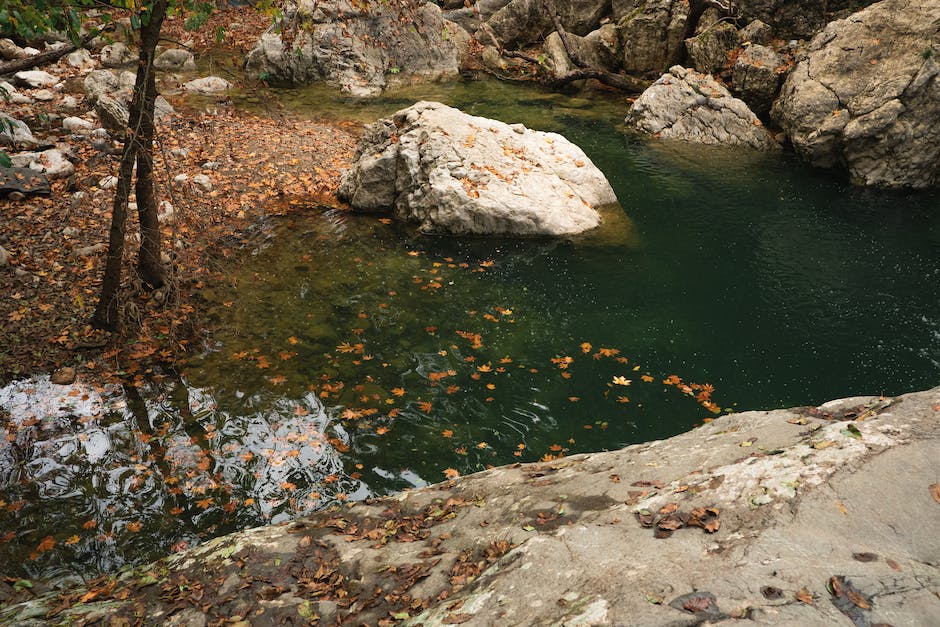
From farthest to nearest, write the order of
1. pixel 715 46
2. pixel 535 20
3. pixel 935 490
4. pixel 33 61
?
pixel 535 20 < pixel 715 46 < pixel 33 61 < pixel 935 490

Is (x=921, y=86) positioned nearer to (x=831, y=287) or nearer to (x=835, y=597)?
(x=831, y=287)

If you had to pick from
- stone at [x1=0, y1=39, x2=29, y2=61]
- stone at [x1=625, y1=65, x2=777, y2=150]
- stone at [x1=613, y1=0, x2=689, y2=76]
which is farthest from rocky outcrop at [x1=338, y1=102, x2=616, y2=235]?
stone at [x1=0, y1=39, x2=29, y2=61]

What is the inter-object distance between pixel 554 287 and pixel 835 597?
24.2 feet

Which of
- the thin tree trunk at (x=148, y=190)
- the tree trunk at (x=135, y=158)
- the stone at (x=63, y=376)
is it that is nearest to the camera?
the tree trunk at (x=135, y=158)

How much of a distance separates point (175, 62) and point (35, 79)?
503 centimetres

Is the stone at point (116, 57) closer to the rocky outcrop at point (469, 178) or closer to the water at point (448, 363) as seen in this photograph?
the rocky outcrop at point (469, 178)

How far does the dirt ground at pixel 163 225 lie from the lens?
7.64 meters

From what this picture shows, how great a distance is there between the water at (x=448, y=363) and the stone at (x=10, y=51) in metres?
11.6

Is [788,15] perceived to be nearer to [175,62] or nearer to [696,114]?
[696,114]

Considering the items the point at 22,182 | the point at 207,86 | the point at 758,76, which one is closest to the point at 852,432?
the point at 22,182

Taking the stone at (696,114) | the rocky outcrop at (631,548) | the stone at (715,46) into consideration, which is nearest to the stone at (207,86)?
the stone at (696,114)

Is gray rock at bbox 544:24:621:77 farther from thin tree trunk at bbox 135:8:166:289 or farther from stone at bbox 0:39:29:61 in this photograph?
thin tree trunk at bbox 135:8:166:289

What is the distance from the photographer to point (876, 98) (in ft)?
48.8

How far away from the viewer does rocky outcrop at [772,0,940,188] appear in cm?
1448
